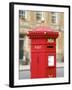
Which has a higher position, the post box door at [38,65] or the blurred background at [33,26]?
the blurred background at [33,26]

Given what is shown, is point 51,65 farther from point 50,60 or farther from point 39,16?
point 39,16

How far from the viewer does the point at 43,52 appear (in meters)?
3.53

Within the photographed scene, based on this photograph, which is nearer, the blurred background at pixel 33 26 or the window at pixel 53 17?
the blurred background at pixel 33 26

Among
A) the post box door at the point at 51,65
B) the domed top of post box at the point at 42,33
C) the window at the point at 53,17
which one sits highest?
the window at the point at 53,17

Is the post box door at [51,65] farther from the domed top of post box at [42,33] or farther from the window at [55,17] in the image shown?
the window at [55,17]

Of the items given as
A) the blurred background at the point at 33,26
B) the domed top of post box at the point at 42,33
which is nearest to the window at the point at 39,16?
the blurred background at the point at 33,26

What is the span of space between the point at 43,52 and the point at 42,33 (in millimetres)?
221

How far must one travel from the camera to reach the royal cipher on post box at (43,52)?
3486mm

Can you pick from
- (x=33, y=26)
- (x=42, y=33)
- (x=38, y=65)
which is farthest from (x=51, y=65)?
(x=33, y=26)

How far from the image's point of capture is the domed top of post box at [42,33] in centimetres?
346

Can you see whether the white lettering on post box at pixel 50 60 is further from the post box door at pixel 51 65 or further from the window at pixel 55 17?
the window at pixel 55 17

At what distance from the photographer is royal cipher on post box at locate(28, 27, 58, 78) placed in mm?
3486

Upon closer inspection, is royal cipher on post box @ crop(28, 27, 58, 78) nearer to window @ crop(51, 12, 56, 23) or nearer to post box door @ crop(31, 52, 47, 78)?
post box door @ crop(31, 52, 47, 78)
